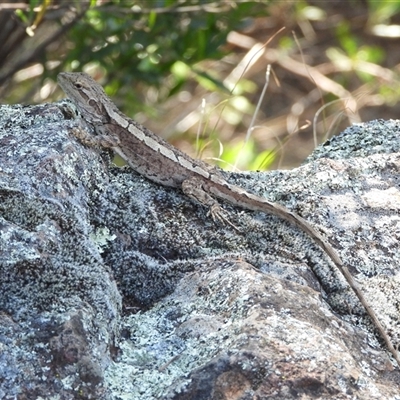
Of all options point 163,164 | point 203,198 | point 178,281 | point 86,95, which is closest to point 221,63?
point 86,95

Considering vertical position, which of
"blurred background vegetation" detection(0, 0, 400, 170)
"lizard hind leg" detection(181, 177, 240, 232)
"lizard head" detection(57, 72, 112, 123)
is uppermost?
"blurred background vegetation" detection(0, 0, 400, 170)

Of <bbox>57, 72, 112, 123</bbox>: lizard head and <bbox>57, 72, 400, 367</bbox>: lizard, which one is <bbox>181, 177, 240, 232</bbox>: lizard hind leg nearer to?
<bbox>57, 72, 400, 367</bbox>: lizard

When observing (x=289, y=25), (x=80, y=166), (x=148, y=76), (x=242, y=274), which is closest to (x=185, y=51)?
(x=148, y=76)

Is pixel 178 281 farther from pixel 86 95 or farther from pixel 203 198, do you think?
pixel 86 95

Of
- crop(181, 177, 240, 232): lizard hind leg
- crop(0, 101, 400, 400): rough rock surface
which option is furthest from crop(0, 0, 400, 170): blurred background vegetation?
crop(0, 101, 400, 400): rough rock surface

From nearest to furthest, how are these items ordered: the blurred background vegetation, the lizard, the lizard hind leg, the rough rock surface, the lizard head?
1. the rough rock surface
2. the lizard
3. the lizard hind leg
4. the lizard head
5. the blurred background vegetation
